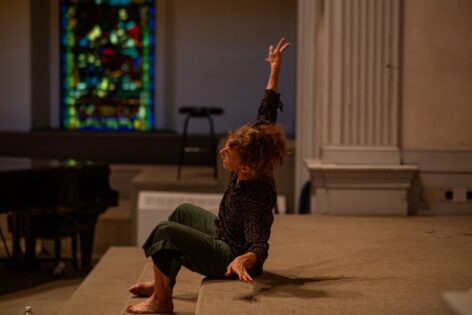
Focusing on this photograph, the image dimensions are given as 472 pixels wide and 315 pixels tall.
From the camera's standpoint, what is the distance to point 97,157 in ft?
39.9

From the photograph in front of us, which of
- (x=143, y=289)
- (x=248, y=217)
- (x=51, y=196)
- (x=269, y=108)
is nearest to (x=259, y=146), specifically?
(x=248, y=217)

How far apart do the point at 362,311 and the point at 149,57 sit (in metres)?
9.97

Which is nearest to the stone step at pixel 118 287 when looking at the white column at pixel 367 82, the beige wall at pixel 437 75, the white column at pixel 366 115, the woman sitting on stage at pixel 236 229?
the woman sitting on stage at pixel 236 229

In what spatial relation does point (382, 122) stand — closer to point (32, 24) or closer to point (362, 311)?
point (362, 311)

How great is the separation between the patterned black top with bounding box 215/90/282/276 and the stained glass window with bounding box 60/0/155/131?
9199mm

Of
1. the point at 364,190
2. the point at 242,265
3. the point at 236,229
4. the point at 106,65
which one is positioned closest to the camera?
the point at 242,265

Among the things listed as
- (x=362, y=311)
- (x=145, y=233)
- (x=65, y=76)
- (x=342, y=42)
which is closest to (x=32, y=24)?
(x=65, y=76)

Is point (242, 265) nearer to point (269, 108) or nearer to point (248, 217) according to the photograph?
point (248, 217)

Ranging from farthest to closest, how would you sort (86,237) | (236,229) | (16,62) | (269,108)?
(16,62)
(86,237)
(269,108)
(236,229)

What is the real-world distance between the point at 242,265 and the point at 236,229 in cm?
30

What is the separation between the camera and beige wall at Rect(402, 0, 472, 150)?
20.1ft

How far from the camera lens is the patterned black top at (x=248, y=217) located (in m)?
3.66

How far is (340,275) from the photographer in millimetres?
4078

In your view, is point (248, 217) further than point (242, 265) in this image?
Yes
